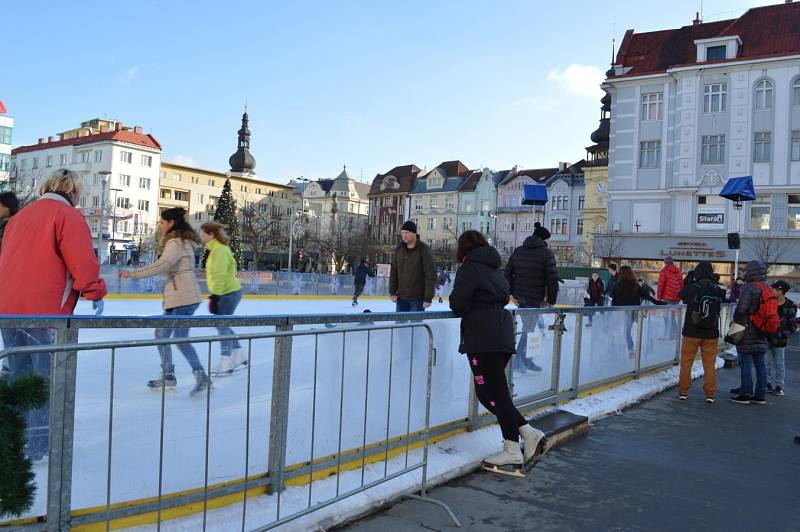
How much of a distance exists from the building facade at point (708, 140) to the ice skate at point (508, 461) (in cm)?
4071

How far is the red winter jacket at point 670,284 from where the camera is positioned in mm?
14477

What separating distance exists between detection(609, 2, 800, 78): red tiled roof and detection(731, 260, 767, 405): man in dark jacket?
3854cm

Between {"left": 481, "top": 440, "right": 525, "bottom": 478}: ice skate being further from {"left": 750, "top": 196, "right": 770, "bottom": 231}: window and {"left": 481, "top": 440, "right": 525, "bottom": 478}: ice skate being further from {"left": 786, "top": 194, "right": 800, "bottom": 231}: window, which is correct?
{"left": 750, "top": 196, "right": 770, "bottom": 231}: window

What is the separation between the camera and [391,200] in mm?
94125

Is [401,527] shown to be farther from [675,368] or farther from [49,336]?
[675,368]

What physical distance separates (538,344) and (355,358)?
2983 millimetres

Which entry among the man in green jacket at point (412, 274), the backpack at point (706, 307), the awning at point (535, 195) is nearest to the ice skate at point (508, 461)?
the man in green jacket at point (412, 274)

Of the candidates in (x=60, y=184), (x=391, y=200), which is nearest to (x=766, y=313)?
(x=60, y=184)

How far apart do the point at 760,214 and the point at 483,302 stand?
42.3 metres

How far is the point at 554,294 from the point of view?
838cm

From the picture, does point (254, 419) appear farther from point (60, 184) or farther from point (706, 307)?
point (706, 307)

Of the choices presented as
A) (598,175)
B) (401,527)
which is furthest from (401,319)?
(598,175)

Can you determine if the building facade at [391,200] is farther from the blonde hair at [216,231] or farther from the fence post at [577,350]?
the fence post at [577,350]

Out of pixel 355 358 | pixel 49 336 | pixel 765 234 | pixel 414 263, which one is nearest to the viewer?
pixel 49 336
